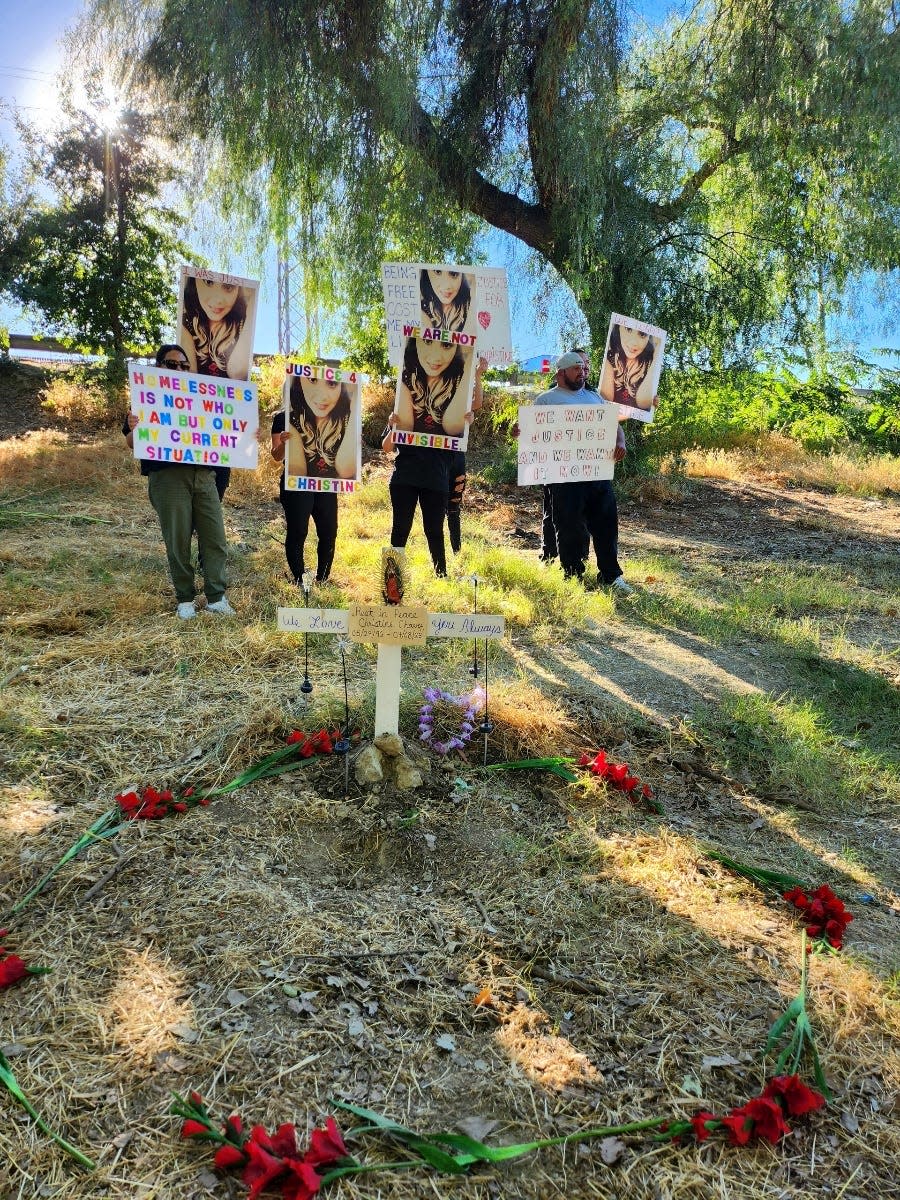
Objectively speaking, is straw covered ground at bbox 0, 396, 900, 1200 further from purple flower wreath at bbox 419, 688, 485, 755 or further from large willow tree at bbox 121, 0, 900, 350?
large willow tree at bbox 121, 0, 900, 350

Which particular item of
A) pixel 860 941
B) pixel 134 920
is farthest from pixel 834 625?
pixel 134 920

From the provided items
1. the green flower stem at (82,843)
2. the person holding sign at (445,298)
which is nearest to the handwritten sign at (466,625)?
the green flower stem at (82,843)

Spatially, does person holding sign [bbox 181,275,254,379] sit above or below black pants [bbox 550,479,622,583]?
above

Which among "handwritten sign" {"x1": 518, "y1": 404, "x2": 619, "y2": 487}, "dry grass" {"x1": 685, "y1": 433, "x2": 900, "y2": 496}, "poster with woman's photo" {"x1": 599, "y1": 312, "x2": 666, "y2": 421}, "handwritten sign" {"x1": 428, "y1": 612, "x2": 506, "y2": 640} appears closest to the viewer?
"handwritten sign" {"x1": 428, "y1": 612, "x2": 506, "y2": 640}

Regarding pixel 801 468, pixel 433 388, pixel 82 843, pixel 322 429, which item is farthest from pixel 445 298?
pixel 801 468

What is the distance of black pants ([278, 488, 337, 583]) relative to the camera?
4.91 metres

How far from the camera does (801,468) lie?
11047 millimetres

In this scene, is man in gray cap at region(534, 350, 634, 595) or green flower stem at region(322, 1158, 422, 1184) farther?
man in gray cap at region(534, 350, 634, 595)

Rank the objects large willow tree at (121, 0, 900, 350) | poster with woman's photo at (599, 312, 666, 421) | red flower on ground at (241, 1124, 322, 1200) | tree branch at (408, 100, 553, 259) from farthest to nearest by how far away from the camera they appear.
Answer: tree branch at (408, 100, 553, 259) < large willow tree at (121, 0, 900, 350) < poster with woman's photo at (599, 312, 666, 421) < red flower on ground at (241, 1124, 322, 1200)

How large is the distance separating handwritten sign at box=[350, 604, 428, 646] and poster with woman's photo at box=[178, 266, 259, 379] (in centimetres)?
253

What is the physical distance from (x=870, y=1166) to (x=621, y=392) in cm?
451

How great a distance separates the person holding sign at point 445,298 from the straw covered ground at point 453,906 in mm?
2105

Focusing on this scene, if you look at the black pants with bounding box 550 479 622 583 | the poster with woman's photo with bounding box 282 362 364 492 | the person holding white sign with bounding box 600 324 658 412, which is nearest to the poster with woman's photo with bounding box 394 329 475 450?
the poster with woman's photo with bounding box 282 362 364 492

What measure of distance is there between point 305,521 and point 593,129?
15.6 feet
